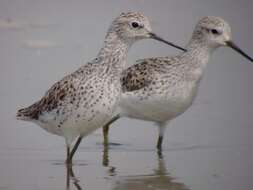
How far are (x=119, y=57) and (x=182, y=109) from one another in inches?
64.5

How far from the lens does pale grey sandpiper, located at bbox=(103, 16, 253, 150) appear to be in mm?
11609

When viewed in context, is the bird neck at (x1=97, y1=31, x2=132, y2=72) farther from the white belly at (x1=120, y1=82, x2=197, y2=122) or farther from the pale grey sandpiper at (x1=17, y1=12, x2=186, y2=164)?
the white belly at (x1=120, y1=82, x2=197, y2=122)

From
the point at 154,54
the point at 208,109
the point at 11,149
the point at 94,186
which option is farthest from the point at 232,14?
the point at 94,186

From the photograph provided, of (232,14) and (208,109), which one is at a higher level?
(232,14)

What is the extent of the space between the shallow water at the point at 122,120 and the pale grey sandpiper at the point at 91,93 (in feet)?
1.82

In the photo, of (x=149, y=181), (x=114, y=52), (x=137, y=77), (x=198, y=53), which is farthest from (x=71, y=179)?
(x=198, y=53)

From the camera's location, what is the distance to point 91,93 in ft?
32.6

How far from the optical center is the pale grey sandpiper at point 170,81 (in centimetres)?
1161

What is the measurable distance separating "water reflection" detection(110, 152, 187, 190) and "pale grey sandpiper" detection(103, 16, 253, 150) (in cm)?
138

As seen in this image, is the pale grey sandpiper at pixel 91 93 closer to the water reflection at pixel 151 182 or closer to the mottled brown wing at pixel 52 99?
the mottled brown wing at pixel 52 99

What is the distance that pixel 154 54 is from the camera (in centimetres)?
1554

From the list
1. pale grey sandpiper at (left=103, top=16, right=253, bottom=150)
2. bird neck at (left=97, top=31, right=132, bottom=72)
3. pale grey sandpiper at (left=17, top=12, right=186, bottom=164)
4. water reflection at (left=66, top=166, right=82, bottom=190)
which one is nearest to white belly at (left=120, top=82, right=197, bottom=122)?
pale grey sandpiper at (left=103, top=16, right=253, bottom=150)

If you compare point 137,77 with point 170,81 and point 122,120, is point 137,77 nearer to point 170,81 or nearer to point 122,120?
point 170,81

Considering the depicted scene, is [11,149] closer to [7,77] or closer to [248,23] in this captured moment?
[7,77]
